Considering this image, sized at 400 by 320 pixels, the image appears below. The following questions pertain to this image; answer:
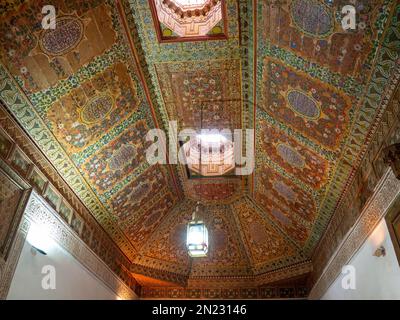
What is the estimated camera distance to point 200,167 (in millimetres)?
6090

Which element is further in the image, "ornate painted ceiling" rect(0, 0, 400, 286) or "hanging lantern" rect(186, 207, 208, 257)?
"hanging lantern" rect(186, 207, 208, 257)

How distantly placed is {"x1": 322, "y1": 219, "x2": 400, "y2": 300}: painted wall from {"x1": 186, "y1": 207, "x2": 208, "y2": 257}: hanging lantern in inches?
65.0

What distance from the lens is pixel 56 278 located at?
421cm

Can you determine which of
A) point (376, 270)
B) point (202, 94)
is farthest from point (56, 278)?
point (376, 270)

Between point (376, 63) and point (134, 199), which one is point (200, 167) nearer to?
point (134, 199)

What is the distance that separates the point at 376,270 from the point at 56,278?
134 inches

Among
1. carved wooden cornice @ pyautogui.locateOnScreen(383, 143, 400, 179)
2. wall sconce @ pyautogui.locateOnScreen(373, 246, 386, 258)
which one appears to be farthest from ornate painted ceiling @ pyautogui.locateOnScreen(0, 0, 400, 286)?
wall sconce @ pyautogui.locateOnScreen(373, 246, 386, 258)

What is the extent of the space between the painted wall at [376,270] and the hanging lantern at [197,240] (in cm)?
165

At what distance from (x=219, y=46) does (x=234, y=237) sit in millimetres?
3974

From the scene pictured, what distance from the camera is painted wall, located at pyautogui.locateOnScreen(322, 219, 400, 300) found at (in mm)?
3221

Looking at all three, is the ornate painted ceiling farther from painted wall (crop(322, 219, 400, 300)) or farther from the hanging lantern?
the hanging lantern

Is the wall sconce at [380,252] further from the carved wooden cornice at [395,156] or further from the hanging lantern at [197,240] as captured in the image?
the hanging lantern at [197,240]

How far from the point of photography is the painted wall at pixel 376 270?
3221mm

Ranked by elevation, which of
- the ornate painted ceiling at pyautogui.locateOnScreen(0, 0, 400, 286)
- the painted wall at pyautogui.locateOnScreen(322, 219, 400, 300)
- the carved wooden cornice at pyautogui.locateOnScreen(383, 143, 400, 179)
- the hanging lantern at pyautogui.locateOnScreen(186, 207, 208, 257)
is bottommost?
the painted wall at pyautogui.locateOnScreen(322, 219, 400, 300)
